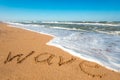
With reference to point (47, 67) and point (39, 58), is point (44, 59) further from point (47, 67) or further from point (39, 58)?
point (47, 67)

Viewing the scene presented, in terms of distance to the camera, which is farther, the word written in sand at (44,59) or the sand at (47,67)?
the word written in sand at (44,59)

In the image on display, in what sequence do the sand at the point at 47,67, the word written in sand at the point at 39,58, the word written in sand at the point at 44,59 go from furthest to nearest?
the word written in sand at the point at 39,58
the word written in sand at the point at 44,59
the sand at the point at 47,67

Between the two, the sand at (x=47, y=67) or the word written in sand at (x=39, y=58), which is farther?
the word written in sand at (x=39, y=58)

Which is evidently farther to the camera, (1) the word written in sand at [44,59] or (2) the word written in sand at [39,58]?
(2) the word written in sand at [39,58]

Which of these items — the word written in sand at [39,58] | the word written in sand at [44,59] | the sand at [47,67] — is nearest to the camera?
the sand at [47,67]

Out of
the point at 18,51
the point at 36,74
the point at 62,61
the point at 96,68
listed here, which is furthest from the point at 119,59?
the point at 18,51

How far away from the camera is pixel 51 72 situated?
211 inches

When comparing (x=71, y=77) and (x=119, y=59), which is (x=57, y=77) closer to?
(x=71, y=77)

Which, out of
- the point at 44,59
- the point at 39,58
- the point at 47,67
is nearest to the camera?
the point at 47,67

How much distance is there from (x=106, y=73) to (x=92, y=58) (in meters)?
1.46

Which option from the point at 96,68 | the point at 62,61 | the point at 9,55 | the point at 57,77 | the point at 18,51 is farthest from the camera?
the point at 18,51

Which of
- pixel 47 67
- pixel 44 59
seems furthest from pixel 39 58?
pixel 47 67

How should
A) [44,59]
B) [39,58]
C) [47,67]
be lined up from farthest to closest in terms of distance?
1. [39,58]
2. [44,59]
3. [47,67]

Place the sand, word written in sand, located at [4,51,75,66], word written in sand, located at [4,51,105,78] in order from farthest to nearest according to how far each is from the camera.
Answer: word written in sand, located at [4,51,75,66] → word written in sand, located at [4,51,105,78] → the sand
